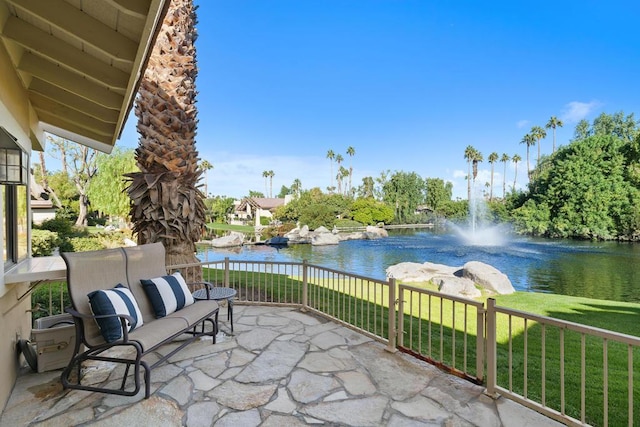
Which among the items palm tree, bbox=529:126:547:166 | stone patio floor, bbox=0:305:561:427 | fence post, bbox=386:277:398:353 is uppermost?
palm tree, bbox=529:126:547:166

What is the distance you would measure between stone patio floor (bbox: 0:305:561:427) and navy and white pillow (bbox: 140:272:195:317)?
21.5 inches

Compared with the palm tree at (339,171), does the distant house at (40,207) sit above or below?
below

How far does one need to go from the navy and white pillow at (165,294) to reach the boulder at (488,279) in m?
7.91

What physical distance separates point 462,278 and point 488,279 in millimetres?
824

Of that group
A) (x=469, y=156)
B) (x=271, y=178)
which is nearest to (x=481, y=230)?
(x=469, y=156)

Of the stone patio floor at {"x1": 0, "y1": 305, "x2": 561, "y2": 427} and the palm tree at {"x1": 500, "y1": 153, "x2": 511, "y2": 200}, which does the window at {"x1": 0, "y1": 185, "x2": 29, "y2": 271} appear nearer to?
the stone patio floor at {"x1": 0, "y1": 305, "x2": 561, "y2": 427}

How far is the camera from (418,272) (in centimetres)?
1010

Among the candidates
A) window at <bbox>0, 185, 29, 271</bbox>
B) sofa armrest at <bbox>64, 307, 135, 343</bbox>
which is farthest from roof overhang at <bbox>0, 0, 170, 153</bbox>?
sofa armrest at <bbox>64, 307, 135, 343</bbox>

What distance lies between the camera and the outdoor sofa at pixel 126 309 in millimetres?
2756

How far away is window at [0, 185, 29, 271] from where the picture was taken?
3.35 metres

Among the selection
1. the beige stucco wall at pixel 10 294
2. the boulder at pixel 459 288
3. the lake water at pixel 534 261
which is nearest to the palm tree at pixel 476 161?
the lake water at pixel 534 261

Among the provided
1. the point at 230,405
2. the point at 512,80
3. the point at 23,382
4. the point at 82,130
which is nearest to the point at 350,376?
the point at 230,405

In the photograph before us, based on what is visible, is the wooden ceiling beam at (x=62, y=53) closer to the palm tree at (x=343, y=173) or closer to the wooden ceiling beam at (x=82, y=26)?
Result: the wooden ceiling beam at (x=82, y=26)

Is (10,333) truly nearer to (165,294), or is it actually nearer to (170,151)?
(165,294)
